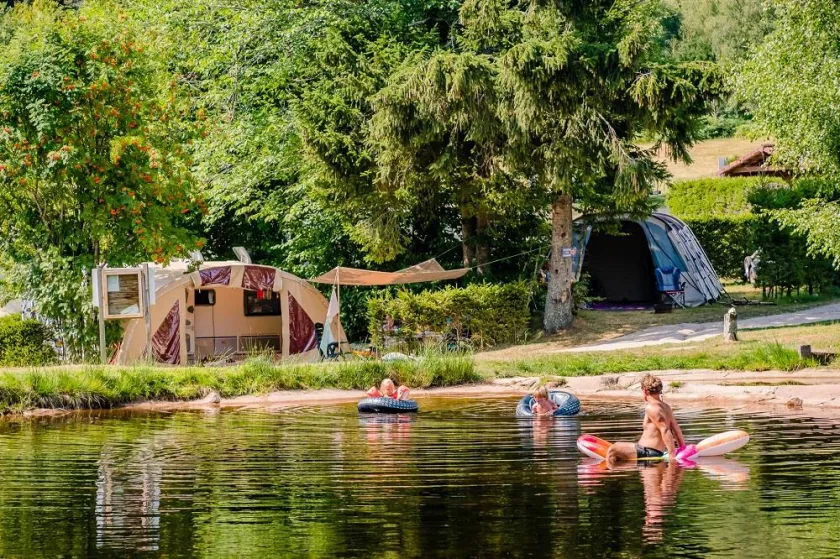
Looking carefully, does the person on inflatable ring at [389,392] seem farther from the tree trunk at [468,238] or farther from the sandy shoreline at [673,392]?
the tree trunk at [468,238]

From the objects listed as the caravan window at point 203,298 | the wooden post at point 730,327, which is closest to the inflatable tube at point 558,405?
the wooden post at point 730,327

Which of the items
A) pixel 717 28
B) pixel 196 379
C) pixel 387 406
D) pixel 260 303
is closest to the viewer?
pixel 387 406

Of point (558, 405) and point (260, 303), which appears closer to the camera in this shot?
point (558, 405)

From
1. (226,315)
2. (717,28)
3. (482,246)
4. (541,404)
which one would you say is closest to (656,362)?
(541,404)

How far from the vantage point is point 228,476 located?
48.4 ft

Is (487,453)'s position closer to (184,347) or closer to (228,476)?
(228,476)

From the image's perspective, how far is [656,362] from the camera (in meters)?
24.7

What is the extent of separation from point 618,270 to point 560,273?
816 centimetres

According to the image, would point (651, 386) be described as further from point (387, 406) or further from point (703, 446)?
point (387, 406)

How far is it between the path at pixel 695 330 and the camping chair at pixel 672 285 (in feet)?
9.98

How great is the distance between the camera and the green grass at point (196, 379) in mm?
22453

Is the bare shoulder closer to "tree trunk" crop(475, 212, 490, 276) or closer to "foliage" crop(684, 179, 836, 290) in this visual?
"tree trunk" crop(475, 212, 490, 276)

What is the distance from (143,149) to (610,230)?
38.6ft

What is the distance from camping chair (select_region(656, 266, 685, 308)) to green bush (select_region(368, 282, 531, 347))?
5.40 m
